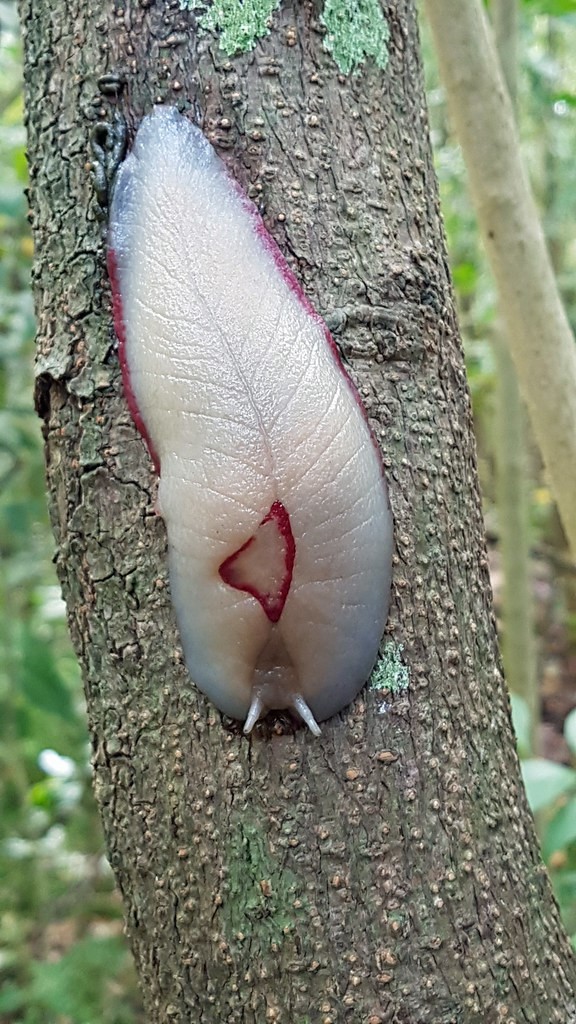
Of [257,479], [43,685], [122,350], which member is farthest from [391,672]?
[43,685]

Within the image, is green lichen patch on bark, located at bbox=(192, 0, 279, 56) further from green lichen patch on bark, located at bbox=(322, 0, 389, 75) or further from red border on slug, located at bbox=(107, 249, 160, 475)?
red border on slug, located at bbox=(107, 249, 160, 475)

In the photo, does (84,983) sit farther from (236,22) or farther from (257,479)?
(236,22)

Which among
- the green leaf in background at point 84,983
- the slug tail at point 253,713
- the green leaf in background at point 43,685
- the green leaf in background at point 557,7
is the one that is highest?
the green leaf in background at point 557,7

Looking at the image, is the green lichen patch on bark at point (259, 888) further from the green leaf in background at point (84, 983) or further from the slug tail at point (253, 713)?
the green leaf in background at point (84, 983)

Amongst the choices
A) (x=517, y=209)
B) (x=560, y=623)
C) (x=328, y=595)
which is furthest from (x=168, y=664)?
(x=560, y=623)

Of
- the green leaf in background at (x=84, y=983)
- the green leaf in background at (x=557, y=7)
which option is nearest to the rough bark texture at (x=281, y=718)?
the green leaf in background at (x=557, y=7)

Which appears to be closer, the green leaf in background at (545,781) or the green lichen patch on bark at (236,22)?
the green lichen patch on bark at (236,22)

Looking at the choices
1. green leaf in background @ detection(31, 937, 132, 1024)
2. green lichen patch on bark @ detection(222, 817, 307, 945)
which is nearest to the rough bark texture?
green lichen patch on bark @ detection(222, 817, 307, 945)
